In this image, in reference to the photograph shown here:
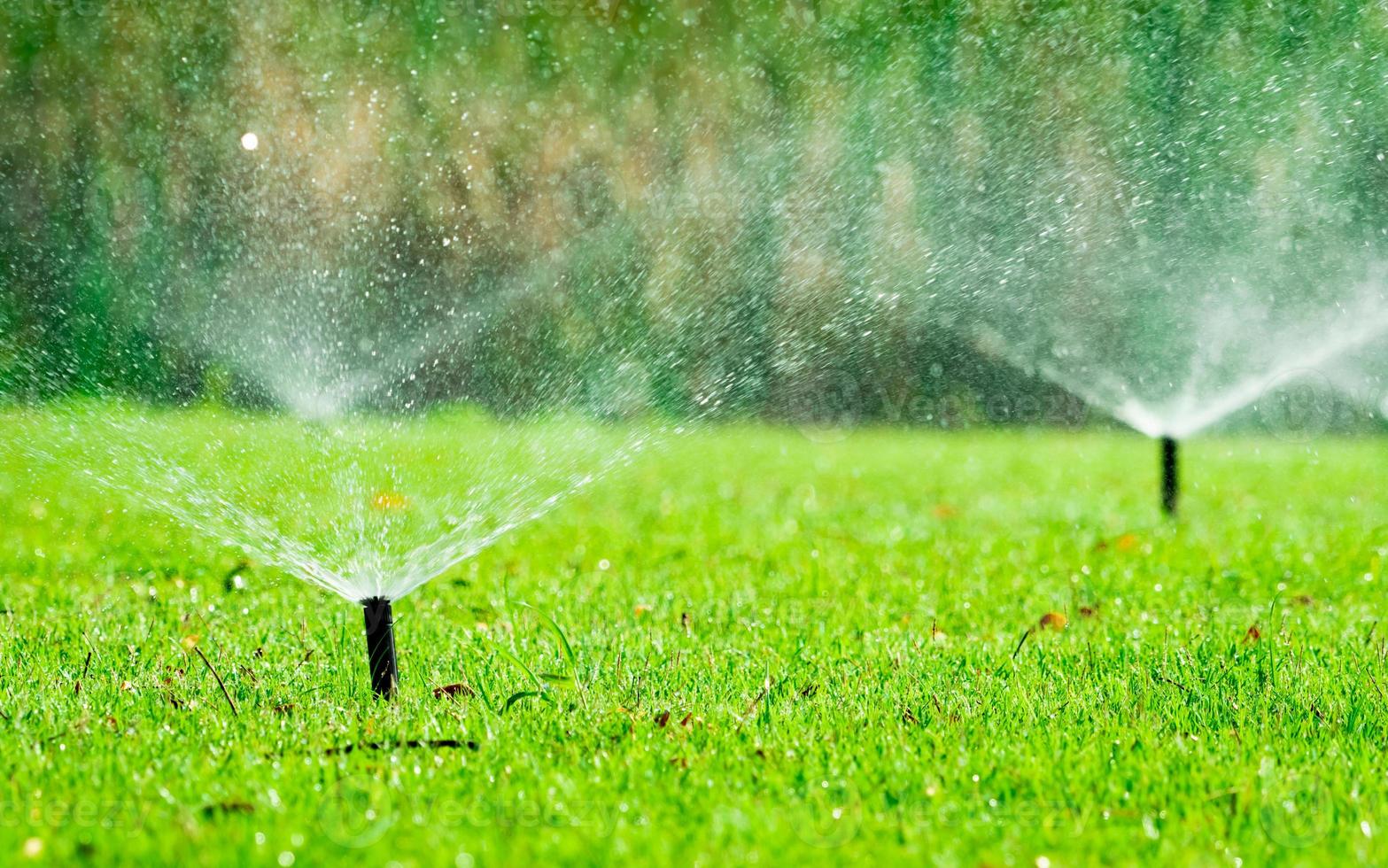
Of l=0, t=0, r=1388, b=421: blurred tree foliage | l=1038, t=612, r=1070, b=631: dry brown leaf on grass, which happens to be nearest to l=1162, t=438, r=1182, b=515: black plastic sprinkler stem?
l=1038, t=612, r=1070, b=631: dry brown leaf on grass

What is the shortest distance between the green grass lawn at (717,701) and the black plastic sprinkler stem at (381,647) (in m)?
0.07

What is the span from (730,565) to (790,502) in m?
2.11

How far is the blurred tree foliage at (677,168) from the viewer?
12.0m

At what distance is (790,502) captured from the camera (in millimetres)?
7320

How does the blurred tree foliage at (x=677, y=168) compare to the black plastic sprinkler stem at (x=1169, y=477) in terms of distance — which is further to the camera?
the blurred tree foliage at (x=677, y=168)

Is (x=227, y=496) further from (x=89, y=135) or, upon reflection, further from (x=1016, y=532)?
(x=89, y=135)

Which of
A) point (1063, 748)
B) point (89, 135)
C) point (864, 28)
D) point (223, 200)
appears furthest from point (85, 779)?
point (864, 28)

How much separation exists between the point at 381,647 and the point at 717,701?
0.80 meters

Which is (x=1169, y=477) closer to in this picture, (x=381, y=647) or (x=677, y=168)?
(x=381, y=647)

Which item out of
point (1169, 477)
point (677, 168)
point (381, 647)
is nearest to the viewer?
point (381, 647)

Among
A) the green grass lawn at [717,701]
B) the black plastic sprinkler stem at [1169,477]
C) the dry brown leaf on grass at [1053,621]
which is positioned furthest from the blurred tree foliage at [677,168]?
the dry brown leaf on grass at [1053,621]

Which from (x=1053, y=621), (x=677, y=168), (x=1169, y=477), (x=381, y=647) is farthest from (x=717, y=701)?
(x=677, y=168)

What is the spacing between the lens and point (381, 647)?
3162 mm

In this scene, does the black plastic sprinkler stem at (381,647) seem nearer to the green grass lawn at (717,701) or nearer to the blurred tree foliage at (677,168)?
the green grass lawn at (717,701)
